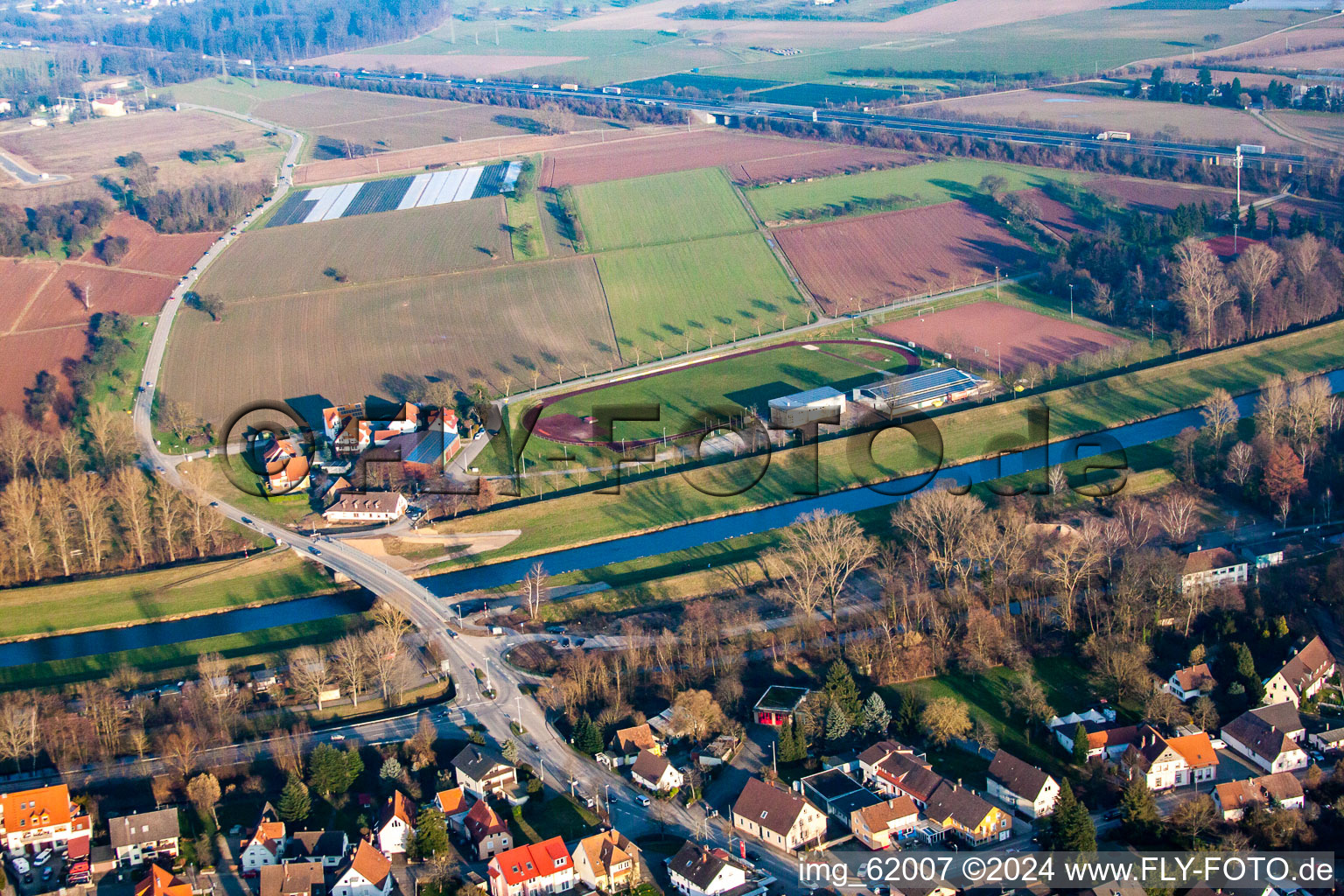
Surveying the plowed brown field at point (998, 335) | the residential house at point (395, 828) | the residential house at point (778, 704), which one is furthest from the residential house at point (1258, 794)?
the plowed brown field at point (998, 335)

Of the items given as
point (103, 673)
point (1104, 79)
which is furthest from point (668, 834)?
point (1104, 79)

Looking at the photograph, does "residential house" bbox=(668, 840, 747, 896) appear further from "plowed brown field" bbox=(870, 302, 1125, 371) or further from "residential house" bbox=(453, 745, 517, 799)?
"plowed brown field" bbox=(870, 302, 1125, 371)

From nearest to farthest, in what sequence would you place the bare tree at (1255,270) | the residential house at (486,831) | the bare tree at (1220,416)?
the residential house at (486,831) → the bare tree at (1220,416) → the bare tree at (1255,270)

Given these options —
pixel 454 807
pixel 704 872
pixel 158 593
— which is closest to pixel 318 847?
pixel 454 807

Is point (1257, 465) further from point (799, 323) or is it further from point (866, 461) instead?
point (799, 323)

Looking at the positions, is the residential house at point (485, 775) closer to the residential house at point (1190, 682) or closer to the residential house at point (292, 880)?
the residential house at point (292, 880)
